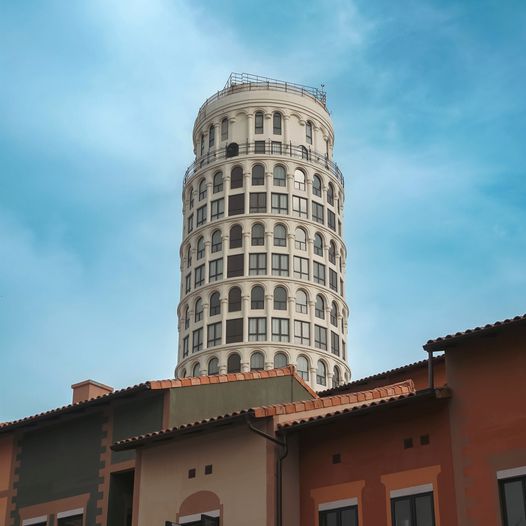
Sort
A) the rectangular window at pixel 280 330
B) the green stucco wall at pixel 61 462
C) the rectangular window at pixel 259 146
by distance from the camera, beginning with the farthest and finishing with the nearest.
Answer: the rectangular window at pixel 259 146 < the rectangular window at pixel 280 330 < the green stucco wall at pixel 61 462

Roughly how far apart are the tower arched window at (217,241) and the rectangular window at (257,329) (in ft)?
27.4

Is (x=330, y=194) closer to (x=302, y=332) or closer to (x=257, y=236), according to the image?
(x=257, y=236)

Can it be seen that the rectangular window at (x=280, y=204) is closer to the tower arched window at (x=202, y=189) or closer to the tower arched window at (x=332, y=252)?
the tower arched window at (x=332, y=252)

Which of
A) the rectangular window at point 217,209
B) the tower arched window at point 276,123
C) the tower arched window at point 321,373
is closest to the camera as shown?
the tower arched window at point 321,373

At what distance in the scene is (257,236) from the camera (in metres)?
102

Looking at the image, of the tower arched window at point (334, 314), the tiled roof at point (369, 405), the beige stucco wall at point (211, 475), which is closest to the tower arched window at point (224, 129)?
the tower arched window at point (334, 314)

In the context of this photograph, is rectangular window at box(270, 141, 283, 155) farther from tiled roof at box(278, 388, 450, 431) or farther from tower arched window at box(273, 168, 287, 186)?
tiled roof at box(278, 388, 450, 431)

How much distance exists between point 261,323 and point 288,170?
1613 centimetres

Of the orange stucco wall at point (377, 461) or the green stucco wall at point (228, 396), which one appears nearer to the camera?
the orange stucco wall at point (377, 461)

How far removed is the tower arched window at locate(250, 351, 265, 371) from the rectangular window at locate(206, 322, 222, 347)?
418 centimetres

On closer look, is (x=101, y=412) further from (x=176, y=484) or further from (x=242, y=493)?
(x=242, y=493)

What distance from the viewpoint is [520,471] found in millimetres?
20703

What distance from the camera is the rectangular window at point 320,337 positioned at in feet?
327

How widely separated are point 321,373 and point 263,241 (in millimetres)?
→ 13819
